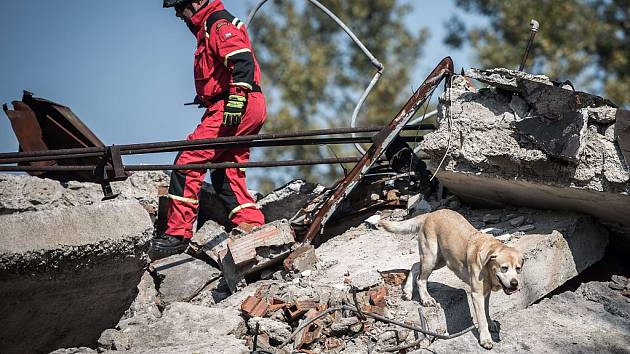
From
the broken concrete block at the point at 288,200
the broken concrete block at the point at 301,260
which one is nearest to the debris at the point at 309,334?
the broken concrete block at the point at 301,260

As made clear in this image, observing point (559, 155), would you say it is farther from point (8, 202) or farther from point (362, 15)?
point (362, 15)

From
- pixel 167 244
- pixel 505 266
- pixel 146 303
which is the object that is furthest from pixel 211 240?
pixel 505 266

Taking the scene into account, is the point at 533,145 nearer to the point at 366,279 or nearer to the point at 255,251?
the point at 366,279

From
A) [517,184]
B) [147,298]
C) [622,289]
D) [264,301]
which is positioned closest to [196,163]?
[147,298]

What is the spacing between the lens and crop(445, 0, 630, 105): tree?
16625mm

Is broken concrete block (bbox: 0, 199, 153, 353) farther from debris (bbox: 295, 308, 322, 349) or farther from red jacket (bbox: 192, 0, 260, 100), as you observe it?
red jacket (bbox: 192, 0, 260, 100)

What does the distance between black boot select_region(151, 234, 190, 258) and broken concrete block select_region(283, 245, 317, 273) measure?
1.17m

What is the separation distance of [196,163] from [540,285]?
3262 millimetres

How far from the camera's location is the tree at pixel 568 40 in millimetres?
16625

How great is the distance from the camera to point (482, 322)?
491cm

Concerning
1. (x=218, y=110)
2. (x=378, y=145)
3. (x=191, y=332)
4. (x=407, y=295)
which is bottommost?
(x=407, y=295)

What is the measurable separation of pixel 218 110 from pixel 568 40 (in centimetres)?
1180

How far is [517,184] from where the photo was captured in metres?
6.21

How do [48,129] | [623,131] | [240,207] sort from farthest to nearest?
[48,129] → [240,207] → [623,131]
